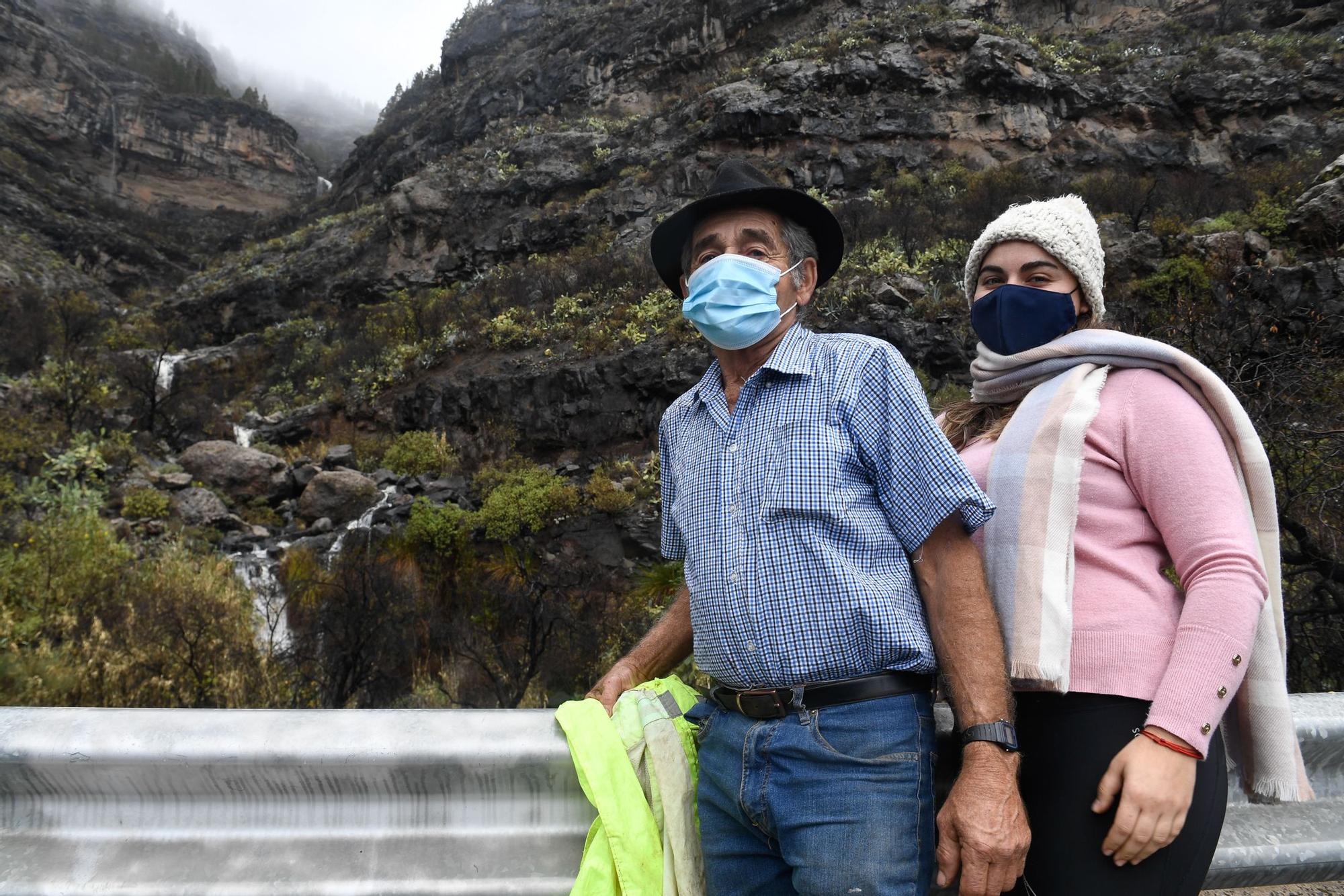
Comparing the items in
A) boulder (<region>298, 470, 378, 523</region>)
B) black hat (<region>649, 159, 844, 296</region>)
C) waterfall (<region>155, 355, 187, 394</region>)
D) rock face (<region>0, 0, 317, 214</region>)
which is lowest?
boulder (<region>298, 470, 378, 523</region>)

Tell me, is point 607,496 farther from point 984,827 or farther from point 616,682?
point 984,827

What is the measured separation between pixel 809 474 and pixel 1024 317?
2.22ft

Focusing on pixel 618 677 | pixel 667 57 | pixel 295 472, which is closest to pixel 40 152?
pixel 667 57

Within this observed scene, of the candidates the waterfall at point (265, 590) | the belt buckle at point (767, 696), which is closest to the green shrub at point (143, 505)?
the waterfall at point (265, 590)

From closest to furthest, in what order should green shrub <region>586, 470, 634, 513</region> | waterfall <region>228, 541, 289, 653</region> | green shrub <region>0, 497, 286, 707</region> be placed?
green shrub <region>0, 497, 286, 707</region> < waterfall <region>228, 541, 289, 653</region> < green shrub <region>586, 470, 634, 513</region>

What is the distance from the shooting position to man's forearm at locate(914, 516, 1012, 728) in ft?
4.16

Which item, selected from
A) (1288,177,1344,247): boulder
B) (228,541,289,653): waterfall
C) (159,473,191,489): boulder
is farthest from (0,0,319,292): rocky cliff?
(1288,177,1344,247): boulder

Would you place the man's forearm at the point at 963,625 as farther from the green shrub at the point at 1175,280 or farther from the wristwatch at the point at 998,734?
the green shrub at the point at 1175,280

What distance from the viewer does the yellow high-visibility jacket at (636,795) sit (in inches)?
53.6

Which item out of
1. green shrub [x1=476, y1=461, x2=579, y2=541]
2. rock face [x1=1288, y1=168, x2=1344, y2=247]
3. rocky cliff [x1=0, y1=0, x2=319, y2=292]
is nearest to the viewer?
rock face [x1=1288, y1=168, x2=1344, y2=247]

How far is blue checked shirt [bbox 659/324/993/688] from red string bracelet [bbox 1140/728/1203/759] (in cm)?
37

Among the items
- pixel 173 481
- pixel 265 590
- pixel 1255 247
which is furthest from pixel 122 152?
pixel 1255 247

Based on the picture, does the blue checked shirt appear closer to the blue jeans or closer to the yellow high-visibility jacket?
the blue jeans

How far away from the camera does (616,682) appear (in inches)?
68.9
